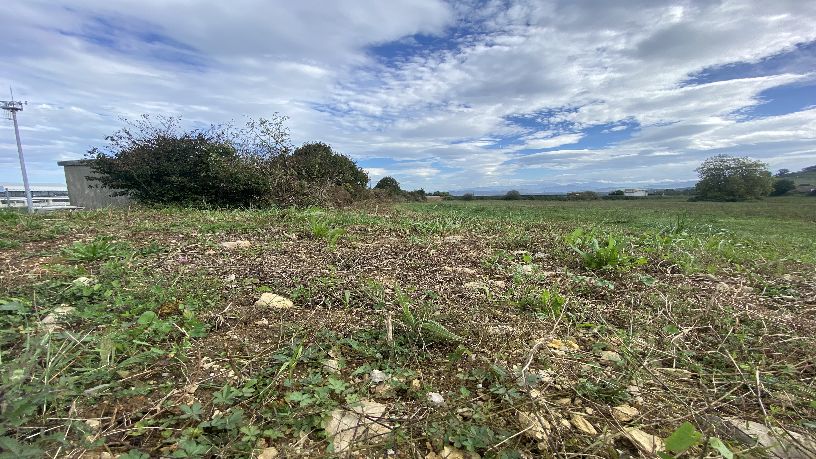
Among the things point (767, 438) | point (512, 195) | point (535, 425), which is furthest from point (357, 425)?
point (512, 195)

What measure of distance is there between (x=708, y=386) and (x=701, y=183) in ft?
111

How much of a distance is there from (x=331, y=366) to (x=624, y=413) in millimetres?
1254

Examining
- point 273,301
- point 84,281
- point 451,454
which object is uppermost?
point 84,281

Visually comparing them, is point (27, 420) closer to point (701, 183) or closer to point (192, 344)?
point (192, 344)

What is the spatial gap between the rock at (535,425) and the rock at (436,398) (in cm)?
31

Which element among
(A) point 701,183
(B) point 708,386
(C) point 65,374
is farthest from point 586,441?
(A) point 701,183

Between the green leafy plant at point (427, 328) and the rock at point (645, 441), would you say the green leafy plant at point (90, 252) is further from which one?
the rock at point (645, 441)

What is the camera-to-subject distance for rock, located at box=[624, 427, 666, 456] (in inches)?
52.7

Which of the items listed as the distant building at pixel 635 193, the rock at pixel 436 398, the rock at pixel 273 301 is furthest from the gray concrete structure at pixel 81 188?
the distant building at pixel 635 193

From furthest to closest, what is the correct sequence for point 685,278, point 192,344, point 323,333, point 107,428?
point 685,278 → point 323,333 → point 192,344 → point 107,428

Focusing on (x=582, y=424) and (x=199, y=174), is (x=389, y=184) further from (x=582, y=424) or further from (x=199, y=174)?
(x=582, y=424)

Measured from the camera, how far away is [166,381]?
5.42 ft

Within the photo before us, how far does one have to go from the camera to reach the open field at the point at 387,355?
1376 millimetres

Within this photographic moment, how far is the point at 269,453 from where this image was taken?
4.34 feet
